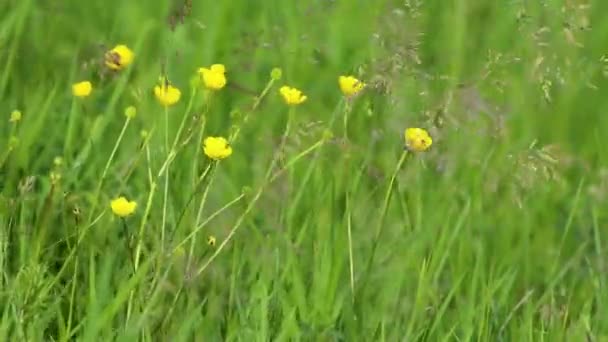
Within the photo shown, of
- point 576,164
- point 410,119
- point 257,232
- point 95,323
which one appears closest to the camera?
point 95,323

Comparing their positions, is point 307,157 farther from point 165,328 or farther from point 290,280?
point 165,328

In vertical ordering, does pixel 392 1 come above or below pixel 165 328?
above

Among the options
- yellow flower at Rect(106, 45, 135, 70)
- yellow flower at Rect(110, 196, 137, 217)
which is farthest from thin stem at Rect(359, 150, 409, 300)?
yellow flower at Rect(106, 45, 135, 70)

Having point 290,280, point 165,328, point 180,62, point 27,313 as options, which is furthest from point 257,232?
point 180,62

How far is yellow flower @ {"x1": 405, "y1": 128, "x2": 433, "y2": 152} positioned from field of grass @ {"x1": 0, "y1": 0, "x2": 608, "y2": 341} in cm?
7

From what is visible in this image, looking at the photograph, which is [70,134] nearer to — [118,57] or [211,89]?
[118,57]

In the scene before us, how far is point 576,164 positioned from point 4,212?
1.08 meters

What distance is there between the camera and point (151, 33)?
2725mm

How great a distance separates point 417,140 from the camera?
2.02m

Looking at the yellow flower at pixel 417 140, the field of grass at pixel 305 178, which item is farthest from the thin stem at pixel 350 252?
the yellow flower at pixel 417 140

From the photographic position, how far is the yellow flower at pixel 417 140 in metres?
2.01

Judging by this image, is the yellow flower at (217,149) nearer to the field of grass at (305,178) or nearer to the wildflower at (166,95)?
the field of grass at (305,178)

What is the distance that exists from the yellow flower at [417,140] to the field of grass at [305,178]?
2.9 inches

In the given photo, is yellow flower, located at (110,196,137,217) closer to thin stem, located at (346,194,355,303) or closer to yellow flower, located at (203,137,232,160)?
yellow flower, located at (203,137,232,160)
